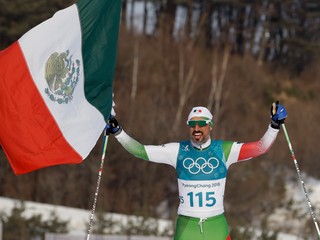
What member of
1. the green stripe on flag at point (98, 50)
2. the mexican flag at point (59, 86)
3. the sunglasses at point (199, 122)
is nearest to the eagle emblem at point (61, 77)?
the mexican flag at point (59, 86)

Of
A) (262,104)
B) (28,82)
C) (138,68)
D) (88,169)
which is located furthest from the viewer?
(262,104)

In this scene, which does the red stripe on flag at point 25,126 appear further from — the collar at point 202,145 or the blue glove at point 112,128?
the collar at point 202,145

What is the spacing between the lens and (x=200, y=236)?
8.45 meters

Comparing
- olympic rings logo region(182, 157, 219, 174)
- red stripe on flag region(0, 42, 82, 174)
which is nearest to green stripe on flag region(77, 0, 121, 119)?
red stripe on flag region(0, 42, 82, 174)

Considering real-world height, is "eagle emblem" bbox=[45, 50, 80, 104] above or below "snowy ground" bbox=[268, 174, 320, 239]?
below

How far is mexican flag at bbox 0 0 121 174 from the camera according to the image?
8172 millimetres

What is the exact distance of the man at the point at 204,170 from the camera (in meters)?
8.44

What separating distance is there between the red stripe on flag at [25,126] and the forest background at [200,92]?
8.73m

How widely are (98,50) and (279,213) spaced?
16.1 meters

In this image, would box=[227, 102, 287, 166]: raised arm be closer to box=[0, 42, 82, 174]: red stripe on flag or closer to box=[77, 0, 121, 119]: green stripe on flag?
box=[77, 0, 121, 119]: green stripe on flag

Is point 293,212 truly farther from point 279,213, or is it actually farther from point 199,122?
point 199,122

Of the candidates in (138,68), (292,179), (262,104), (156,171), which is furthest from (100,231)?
(262,104)

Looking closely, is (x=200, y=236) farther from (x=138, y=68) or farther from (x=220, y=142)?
(x=138, y=68)

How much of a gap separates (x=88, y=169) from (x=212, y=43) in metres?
15.0
